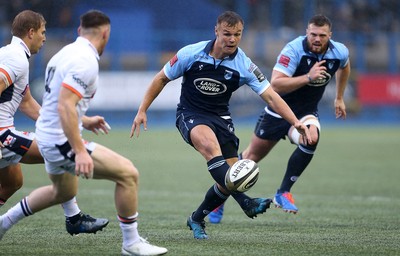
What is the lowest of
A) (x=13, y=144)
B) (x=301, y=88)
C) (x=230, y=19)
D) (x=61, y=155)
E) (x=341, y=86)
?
(x=13, y=144)

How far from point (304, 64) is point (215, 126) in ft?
6.23

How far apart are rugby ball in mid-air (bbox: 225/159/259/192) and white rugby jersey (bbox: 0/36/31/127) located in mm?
2092

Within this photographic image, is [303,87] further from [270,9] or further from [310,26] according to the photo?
[270,9]

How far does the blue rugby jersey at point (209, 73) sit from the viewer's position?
7.65 metres

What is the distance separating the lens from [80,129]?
6078mm

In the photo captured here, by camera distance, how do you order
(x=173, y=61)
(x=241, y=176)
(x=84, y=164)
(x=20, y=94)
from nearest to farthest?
(x=84, y=164)
(x=241, y=176)
(x=20, y=94)
(x=173, y=61)

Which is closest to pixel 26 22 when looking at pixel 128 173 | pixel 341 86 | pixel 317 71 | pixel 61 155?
pixel 61 155

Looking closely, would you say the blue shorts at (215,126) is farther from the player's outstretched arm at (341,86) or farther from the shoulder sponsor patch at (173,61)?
the player's outstretched arm at (341,86)

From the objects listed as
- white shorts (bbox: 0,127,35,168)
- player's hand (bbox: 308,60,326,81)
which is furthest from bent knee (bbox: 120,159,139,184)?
player's hand (bbox: 308,60,326,81)

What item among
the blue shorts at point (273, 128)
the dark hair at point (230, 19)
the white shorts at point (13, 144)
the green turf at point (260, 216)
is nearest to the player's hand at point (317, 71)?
the blue shorts at point (273, 128)

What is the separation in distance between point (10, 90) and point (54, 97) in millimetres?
1429

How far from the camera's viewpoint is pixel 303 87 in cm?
919

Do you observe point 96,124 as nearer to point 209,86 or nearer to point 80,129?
point 80,129

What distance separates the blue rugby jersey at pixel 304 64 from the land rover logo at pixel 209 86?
4.94 feet
